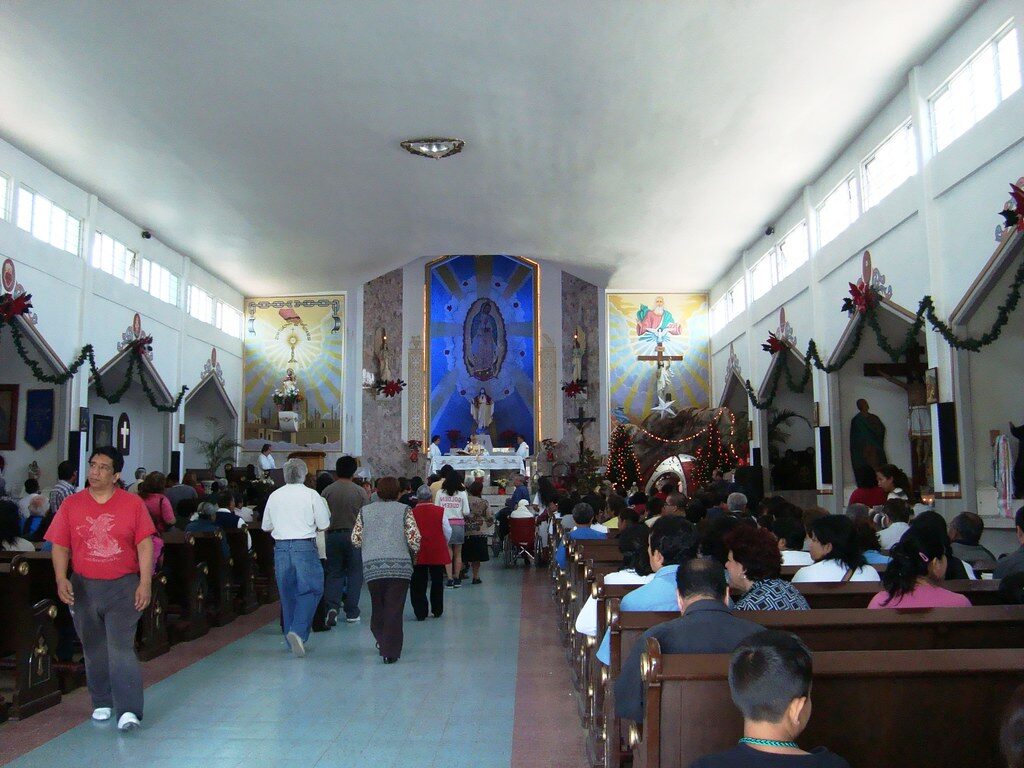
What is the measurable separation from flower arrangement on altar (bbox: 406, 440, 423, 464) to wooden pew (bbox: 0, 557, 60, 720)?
15.3m

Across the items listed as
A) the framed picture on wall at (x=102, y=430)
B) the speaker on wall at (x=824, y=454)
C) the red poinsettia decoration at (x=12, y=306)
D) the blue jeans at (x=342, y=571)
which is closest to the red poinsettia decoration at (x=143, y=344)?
the framed picture on wall at (x=102, y=430)

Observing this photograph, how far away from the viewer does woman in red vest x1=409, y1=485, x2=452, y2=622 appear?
8.49 m

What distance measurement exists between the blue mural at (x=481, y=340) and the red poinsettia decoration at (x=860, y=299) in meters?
10.7

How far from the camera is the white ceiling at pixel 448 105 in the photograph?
30.1 ft

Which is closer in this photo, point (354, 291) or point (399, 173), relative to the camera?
point (399, 173)

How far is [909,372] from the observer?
42.3ft

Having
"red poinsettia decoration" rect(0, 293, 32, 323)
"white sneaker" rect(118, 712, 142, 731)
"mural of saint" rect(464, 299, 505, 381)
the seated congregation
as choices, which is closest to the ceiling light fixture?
"red poinsettia decoration" rect(0, 293, 32, 323)

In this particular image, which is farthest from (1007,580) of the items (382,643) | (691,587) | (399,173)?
(399,173)

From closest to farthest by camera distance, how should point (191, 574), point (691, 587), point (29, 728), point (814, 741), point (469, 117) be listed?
1. point (814, 741)
2. point (691, 587)
3. point (29, 728)
4. point (191, 574)
5. point (469, 117)

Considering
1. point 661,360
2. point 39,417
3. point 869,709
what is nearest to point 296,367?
point 39,417

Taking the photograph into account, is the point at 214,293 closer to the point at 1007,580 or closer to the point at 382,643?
the point at 382,643

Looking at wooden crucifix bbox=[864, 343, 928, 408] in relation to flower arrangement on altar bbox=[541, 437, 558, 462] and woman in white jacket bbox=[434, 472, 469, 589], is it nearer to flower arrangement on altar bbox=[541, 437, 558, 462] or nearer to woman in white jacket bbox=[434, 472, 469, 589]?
woman in white jacket bbox=[434, 472, 469, 589]

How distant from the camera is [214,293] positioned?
1948 cm

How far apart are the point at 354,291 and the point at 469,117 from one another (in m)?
10.0
